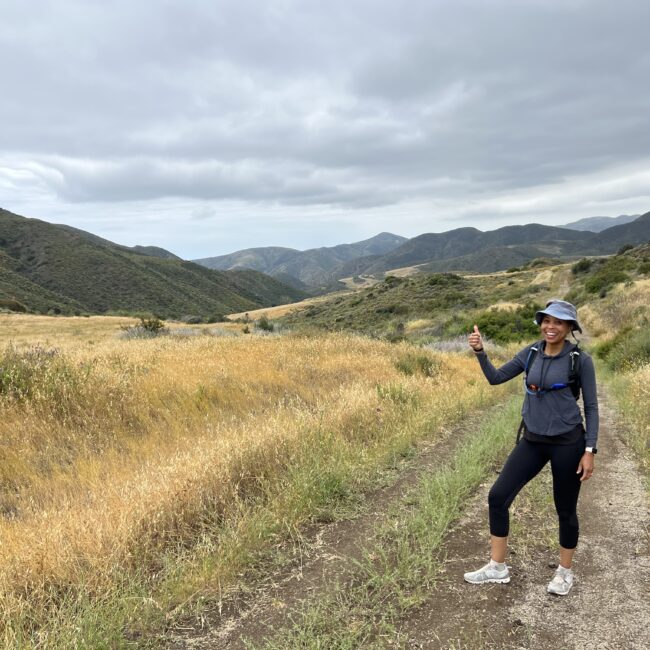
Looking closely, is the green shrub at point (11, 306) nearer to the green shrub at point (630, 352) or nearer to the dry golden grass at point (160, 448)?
the dry golden grass at point (160, 448)

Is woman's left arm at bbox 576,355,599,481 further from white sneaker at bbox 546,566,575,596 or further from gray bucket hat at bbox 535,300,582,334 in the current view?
white sneaker at bbox 546,566,575,596

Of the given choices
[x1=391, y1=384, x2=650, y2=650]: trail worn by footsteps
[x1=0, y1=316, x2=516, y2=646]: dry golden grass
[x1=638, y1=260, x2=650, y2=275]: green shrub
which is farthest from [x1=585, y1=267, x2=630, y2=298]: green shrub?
[x1=391, y1=384, x2=650, y2=650]: trail worn by footsteps

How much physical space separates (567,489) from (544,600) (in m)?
0.78

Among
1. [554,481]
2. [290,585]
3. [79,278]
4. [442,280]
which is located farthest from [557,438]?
[79,278]

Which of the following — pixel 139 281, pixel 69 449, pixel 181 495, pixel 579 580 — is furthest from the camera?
pixel 139 281

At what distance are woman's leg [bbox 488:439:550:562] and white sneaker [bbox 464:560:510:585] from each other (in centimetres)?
7

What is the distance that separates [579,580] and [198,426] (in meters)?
4.93

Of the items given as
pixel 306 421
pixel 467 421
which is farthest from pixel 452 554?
pixel 467 421

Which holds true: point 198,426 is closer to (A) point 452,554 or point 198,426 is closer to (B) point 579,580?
(A) point 452,554

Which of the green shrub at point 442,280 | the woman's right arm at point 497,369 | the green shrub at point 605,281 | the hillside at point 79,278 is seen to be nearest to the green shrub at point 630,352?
the woman's right arm at point 497,369

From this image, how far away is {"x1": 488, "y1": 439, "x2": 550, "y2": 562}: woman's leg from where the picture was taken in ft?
11.4

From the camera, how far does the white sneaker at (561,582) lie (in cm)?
325

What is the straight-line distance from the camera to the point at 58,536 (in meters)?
3.31

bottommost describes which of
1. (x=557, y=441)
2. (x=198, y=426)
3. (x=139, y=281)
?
(x=198, y=426)
